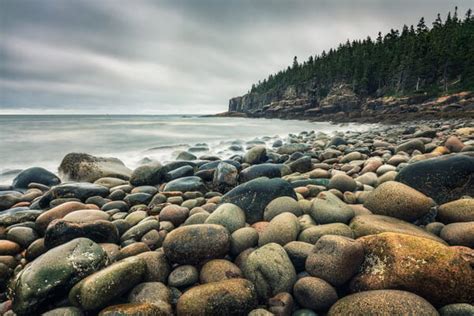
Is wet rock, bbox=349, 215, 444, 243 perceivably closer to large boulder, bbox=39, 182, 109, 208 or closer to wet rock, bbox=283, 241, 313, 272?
wet rock, bbox=283, 241, 313, 272

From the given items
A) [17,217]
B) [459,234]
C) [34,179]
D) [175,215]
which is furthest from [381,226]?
[34,179]

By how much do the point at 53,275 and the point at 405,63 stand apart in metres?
54.4

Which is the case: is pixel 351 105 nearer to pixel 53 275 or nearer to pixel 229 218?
pixel 229 218

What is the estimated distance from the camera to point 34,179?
707 cm

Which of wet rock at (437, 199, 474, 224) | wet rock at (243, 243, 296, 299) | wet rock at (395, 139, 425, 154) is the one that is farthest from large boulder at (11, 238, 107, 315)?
wet rock at (395, 139, 425, 154)

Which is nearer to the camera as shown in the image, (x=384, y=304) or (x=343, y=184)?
(x=384, y=304)

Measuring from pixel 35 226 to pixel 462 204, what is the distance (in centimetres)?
544

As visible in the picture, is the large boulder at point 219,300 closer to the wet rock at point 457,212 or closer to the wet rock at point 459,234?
the wet rock at point 459,234

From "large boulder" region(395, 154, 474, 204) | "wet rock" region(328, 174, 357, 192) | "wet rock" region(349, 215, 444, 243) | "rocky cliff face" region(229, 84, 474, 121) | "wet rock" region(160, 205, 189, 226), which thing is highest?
"rocky cliff face" region(229, 84, 474, 121)

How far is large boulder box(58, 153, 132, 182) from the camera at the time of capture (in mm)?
7340

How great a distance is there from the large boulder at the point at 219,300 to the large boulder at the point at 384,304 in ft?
2.18

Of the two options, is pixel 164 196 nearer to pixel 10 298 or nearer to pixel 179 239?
pixel 179 239

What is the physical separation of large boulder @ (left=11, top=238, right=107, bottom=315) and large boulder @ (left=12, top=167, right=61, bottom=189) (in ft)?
18.9

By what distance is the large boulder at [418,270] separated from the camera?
197 cm
